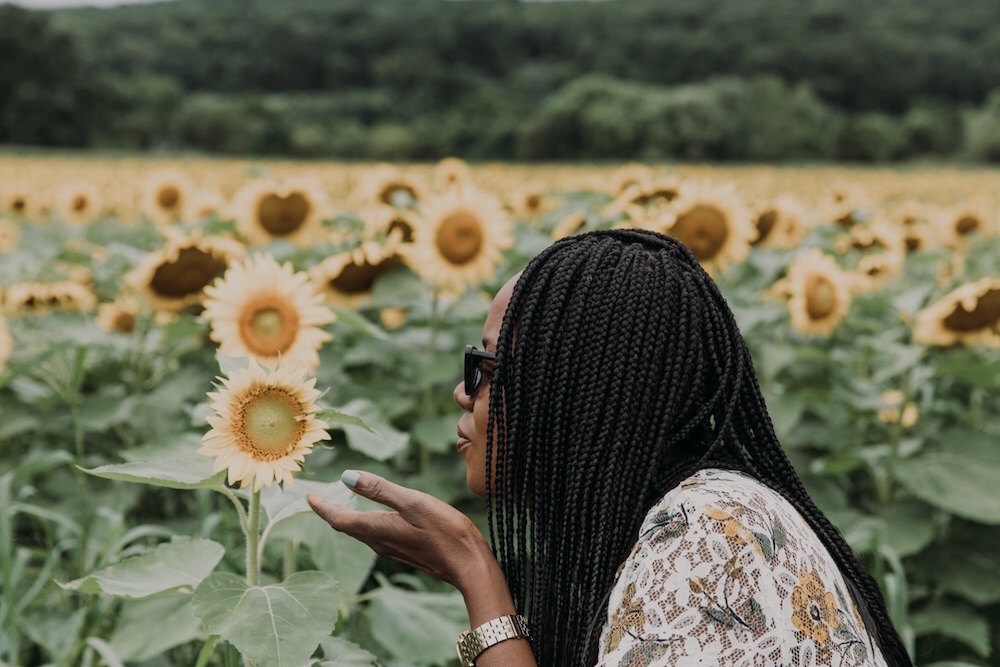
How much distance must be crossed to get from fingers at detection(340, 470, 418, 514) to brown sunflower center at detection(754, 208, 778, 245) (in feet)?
9.34

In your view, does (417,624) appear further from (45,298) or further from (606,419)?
(45,298)

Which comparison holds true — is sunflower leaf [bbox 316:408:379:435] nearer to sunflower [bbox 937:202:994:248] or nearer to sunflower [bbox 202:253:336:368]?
sunflower [bbox 202:253:336:368]

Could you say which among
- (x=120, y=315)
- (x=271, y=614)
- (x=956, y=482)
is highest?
(x=120, y=315)

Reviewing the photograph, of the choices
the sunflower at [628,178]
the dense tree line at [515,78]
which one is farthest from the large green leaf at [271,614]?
the dense tree line at [515,78]

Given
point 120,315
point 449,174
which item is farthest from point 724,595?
point 449,174

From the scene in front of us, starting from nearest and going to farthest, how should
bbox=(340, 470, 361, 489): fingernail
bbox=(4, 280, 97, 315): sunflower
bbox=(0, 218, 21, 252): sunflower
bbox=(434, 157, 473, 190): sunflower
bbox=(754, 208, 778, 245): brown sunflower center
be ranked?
bbox=(340, 470, 361, 489): fingernail < bbox=(4, 280, 97, 315): sunflower < bbox=(754, 208, 778, 245): brown sunflower center < bbox=(434, 157, 473, 190): sunflower < bbox=(0, 218, 21, 252): sunflower

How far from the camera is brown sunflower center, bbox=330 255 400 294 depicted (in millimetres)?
3146

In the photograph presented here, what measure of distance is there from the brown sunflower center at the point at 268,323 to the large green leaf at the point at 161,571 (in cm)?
59

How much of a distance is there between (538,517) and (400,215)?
196cm

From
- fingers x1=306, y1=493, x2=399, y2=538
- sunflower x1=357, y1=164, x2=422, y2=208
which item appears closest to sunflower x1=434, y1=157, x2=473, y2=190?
sunflower x1=357, y1=164, x2=422, y2=208

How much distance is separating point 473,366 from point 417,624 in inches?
27.1

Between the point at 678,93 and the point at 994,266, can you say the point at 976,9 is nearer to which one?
the point at 678,93

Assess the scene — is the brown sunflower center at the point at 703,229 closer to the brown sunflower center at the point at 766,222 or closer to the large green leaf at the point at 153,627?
the brown sunflower center at the point at 766,222

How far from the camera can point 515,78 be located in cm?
6159
